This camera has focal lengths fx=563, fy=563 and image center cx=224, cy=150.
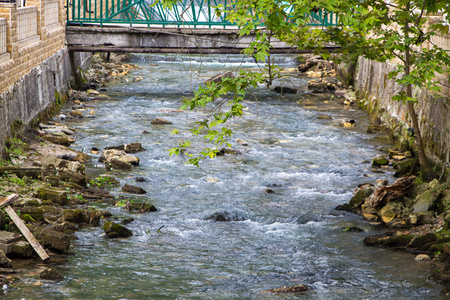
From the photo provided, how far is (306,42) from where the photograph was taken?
9.46 metres

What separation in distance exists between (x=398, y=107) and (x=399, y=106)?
0.39ft

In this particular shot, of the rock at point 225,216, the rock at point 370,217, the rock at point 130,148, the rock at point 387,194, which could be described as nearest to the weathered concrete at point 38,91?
the rock at point 130,148

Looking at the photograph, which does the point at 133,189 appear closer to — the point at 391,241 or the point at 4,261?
the point at 4,261

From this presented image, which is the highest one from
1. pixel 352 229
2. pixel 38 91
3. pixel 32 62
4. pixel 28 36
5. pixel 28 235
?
pixel 28 36

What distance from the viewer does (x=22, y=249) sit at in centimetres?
764

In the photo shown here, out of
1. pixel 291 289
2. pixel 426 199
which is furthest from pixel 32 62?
pixel 291 289

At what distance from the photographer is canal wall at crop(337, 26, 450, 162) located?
1176 centimetres

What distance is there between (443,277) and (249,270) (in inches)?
103

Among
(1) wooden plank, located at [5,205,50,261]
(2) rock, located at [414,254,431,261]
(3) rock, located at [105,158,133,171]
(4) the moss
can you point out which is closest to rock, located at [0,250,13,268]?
(1) wooden plank, located at [5,205,50,261]

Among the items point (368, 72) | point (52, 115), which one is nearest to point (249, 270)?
point (52, 115)

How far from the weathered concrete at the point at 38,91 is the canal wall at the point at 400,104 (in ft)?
24.8

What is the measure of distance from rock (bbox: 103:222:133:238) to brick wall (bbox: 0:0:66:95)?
5018mm

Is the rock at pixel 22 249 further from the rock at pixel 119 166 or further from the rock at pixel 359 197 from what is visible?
the rock at pixel 359 197

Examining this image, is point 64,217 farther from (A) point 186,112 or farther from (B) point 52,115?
(A) point 186,112
